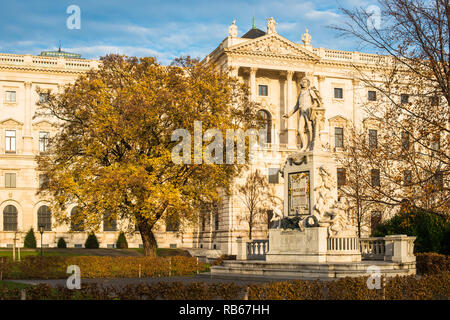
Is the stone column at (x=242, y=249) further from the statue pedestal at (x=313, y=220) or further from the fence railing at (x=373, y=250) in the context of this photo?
the fence railing at (x=373, y=250)

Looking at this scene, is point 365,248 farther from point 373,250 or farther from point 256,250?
point 256,250

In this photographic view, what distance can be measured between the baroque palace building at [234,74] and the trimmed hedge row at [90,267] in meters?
34.8

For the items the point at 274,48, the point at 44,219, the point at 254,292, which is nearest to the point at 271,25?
the point at 274,48

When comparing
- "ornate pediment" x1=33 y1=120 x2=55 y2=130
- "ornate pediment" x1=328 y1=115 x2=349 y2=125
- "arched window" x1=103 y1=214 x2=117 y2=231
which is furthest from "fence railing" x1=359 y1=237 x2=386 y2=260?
"ornate pediment" x1=33 y1=120 x2=55 y2=130

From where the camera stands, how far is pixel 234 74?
65875 mm

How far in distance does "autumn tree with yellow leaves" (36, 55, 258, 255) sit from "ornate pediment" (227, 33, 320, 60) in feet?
97.5

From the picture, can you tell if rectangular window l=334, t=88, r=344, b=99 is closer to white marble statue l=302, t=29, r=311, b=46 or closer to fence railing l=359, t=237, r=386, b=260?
white marble statue l=302, t=29, r=311, b=46

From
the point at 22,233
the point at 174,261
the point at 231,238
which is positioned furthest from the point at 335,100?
the point at 174,261

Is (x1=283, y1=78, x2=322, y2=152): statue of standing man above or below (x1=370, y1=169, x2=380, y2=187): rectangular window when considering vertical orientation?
above

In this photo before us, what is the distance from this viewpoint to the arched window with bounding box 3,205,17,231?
68.6 metres

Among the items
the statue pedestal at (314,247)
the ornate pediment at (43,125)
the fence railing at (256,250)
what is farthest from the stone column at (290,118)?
the statue pedestal at (314,247)
